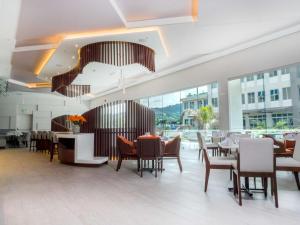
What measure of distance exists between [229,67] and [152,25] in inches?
165

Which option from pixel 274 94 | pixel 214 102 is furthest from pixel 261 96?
pixel 214 102

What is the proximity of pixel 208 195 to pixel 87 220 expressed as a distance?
6.66 ft

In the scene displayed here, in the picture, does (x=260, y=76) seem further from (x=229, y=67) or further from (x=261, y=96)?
(x=229, y=67)

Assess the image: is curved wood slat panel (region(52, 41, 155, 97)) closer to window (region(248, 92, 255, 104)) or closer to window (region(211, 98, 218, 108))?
window (region(211, 98, 218, 108))

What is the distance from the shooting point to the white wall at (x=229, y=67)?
709 cm

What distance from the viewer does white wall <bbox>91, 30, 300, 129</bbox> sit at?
279 inches

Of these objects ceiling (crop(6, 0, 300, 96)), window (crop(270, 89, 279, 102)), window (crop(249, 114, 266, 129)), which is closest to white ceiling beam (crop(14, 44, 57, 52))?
ceiling (crop(6, 0, 300, 96))

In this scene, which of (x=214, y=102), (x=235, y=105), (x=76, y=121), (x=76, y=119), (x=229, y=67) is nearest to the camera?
(x=76, y=119)

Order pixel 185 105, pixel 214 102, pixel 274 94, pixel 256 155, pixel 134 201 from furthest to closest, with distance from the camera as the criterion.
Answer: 1. pixel 185 105
2. pixel 214 102
3. pixel 274 94
4. pixel 134 201
5. pixel 256 155

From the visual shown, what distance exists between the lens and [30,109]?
16.8 metres

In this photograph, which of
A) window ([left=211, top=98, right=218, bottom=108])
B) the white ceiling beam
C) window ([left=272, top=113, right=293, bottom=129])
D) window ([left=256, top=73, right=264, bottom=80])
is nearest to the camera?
the white ceiling beam

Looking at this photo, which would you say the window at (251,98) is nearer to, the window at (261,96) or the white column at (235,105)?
the window at (261,96)

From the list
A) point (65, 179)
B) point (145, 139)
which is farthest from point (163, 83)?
point (65, 179)

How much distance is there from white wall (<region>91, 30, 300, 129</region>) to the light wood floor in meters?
3.75
